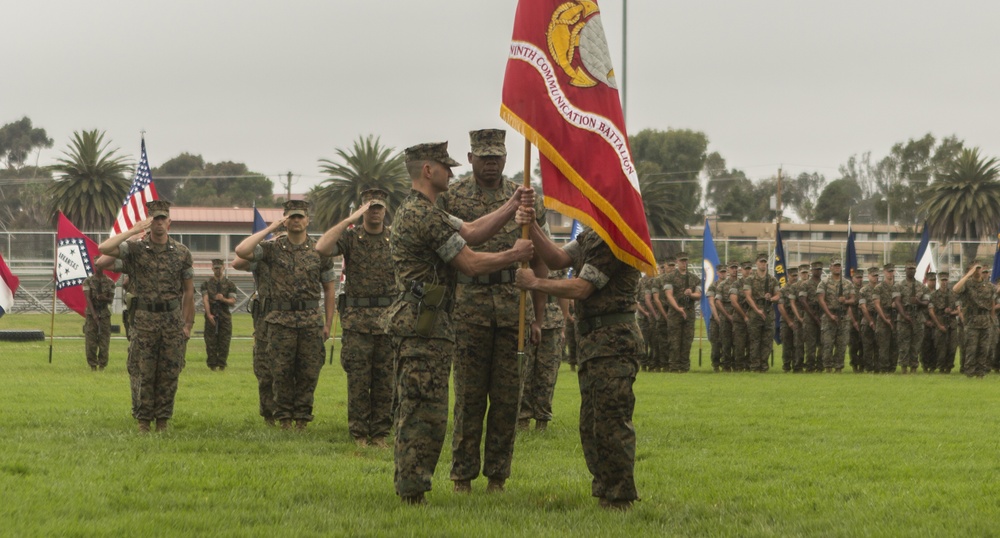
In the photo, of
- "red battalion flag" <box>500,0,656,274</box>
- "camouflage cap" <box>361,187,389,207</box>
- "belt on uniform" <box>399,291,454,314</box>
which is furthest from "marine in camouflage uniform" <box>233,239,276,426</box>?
"red battalion flag" <box>500,0,656,274</box>

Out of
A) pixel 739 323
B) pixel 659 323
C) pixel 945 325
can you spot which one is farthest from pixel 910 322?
pixel 659 323

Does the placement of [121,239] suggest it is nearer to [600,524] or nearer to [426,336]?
[426,336]

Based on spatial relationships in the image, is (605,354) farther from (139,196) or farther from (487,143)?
(139,196)

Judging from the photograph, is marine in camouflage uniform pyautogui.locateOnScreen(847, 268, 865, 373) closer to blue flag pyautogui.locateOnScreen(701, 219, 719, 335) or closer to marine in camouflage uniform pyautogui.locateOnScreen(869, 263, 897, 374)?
marine in camouflage uniform pyautogui.locateOnScreen(869, 263, 897, 374)

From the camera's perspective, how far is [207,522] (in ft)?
23.8

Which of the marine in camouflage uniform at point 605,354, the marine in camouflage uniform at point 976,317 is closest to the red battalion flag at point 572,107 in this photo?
the marine in camouflage uniform at point 605,354

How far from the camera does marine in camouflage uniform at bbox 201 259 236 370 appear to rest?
23.6 meters

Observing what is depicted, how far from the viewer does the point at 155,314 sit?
12508 mm

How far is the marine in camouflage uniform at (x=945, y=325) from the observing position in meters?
26.3

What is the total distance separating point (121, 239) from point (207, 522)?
224 inches

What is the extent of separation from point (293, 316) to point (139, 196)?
616 cm

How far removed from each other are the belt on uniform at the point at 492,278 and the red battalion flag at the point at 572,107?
892 millimetres

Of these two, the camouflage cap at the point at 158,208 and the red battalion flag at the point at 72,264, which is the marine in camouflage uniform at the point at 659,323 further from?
the camouflage cap at the point at 158,208

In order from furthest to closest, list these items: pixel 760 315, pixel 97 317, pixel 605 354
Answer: pixel 760 315 < pixel 97 317 < pixel 605 354
